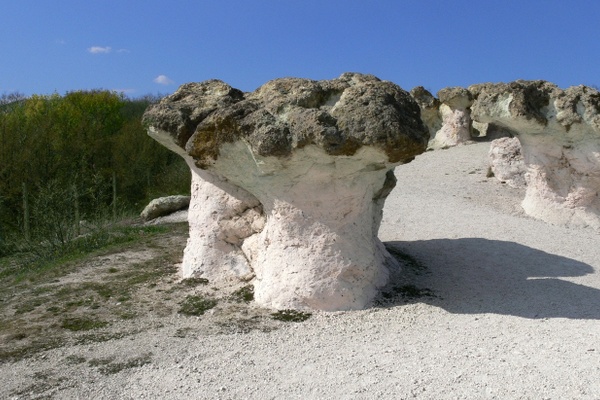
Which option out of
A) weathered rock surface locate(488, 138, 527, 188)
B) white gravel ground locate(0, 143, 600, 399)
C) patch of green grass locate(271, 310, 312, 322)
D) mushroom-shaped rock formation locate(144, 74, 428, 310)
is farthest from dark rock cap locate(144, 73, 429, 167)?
weathered rock surface locate(488, 138, 527, 188)

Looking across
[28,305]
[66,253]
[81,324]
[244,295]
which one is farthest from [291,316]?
[66,253]

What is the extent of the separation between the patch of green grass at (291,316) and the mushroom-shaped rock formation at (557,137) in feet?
21.5

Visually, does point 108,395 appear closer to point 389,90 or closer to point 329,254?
point 329,254

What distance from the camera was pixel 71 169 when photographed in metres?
19.1

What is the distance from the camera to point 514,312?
20.5 ft

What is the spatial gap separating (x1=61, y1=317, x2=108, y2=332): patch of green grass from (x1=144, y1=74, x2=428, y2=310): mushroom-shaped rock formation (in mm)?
1768

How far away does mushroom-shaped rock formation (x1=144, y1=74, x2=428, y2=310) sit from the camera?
5.98 metres

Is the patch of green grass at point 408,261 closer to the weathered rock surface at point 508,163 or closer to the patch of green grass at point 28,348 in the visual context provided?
the patch of green grass at point 28,348

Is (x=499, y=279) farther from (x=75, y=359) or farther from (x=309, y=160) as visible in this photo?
(x=75, y=359)

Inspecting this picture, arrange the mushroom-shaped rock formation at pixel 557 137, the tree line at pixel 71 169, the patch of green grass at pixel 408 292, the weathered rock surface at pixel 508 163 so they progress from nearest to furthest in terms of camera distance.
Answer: the patch of green grass at pixel 408 292 → the mushroom-shaped rock formation at pixel 557 137 → the tree line at pixel 71 169 → the weathered rock surface at pixel 508 163

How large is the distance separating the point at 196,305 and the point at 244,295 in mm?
578

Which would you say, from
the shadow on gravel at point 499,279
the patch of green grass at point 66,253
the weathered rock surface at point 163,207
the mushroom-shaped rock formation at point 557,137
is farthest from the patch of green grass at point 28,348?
the weathered rock surface at point 163,207

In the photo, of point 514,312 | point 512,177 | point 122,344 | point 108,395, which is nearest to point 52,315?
point 122,344

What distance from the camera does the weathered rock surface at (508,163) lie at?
14.2 metres
